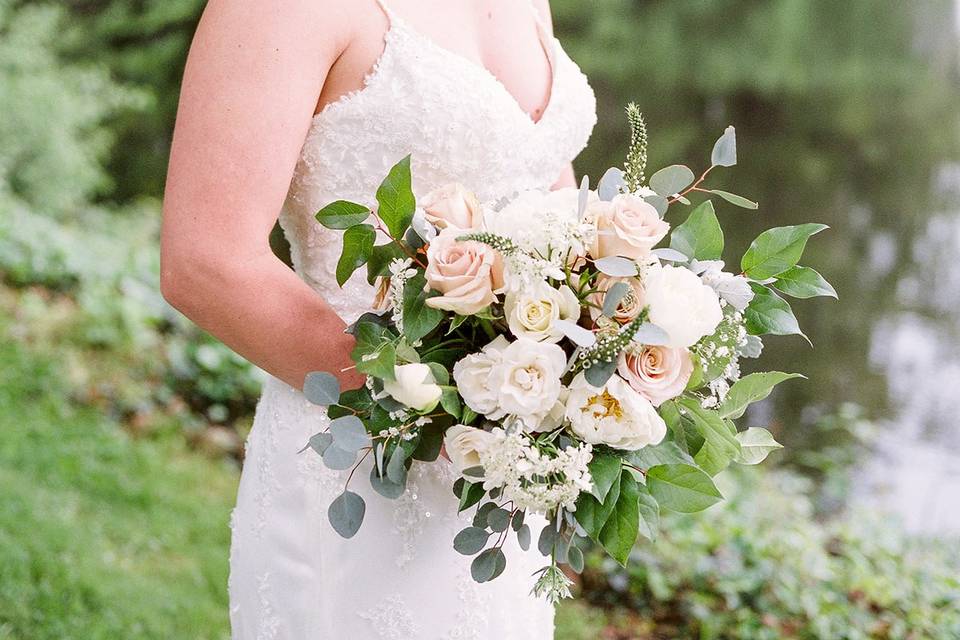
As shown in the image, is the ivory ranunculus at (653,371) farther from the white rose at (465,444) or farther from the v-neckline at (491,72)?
the v-neckline at (491,72)

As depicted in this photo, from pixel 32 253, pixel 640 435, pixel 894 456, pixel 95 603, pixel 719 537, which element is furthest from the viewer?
pixel 894 456

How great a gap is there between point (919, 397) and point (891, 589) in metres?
3.53

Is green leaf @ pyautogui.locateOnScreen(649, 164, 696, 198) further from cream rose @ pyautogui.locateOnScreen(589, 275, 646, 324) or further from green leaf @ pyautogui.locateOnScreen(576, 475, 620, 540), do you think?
green leaf @ pyautogui.locateOnScreen(576, 475, 620, 540)

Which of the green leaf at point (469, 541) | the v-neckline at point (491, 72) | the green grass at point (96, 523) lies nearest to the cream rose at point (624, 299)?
the green leaf at point (469, 541)

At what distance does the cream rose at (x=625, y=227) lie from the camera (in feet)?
3.99

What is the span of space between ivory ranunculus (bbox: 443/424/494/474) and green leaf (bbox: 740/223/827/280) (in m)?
0.42

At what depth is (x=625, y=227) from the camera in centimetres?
122

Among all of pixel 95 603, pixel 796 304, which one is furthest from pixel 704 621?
pixel 796 304

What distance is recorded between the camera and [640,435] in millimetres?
1227

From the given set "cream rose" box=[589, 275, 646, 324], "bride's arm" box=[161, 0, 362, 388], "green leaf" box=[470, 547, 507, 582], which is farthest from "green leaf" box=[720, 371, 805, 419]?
"bride's arm" box=[161, 0, 362, 388]

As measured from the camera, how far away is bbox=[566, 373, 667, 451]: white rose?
121 centimetres

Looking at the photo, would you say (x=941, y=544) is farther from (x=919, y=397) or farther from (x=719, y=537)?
(x=919, y=397)

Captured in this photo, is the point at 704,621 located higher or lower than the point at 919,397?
higher

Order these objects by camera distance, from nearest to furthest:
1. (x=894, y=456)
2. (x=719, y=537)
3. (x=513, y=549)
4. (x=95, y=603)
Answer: (x=513, y=549) < (x=95, y=603) < (x=719, y=537) < (x=894, y=456)
